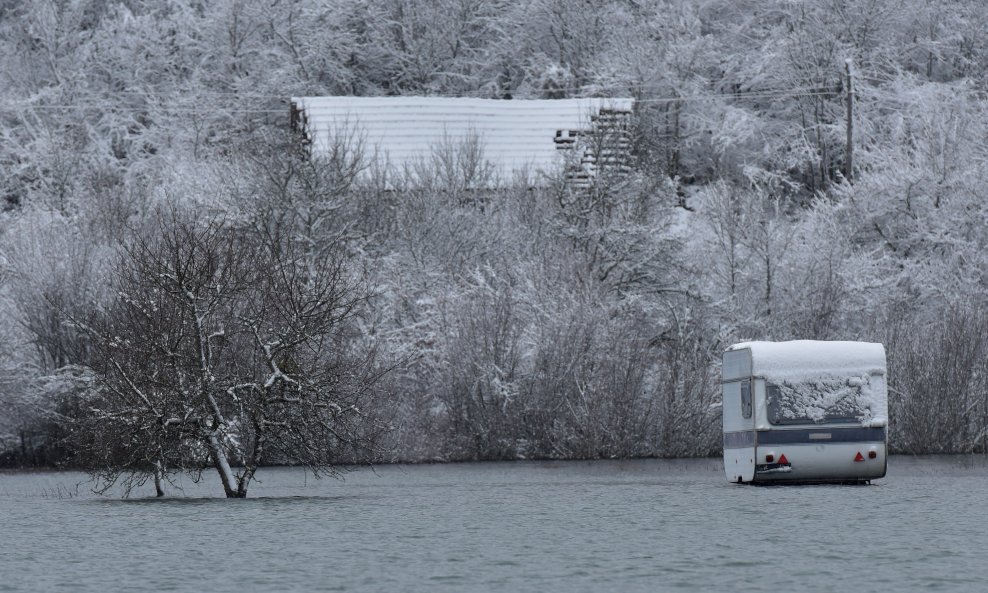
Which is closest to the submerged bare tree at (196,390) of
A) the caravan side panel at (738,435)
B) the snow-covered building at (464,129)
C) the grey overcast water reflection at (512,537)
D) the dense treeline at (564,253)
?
the dense treeline at (564,253)

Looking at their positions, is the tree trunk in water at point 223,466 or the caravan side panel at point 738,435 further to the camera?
the caravan side panel at point 738,435

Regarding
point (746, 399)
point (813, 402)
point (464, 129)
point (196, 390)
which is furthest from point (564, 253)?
point (196, 390)

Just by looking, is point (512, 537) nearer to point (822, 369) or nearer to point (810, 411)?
point (810, 411)

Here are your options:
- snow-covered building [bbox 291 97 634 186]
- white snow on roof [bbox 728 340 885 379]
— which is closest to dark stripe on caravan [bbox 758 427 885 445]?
white snow on roof [bbox 728 340 885 379]

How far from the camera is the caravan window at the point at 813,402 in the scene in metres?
34.0

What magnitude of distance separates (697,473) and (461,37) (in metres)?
46.1

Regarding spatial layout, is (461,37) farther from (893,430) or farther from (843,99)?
(893,430)

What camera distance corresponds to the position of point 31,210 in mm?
67062

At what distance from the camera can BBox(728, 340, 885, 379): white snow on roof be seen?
3425 cm

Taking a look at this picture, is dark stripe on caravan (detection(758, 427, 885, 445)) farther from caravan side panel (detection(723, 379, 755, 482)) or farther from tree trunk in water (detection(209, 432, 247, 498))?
tree trunk in water (detection(209, 432, 247, 498))

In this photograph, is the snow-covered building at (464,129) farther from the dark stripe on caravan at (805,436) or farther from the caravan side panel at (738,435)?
the dark stripe on caravan at (805,436)

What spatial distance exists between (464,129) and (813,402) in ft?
128

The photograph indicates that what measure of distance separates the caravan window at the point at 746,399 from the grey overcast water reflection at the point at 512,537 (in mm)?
1617

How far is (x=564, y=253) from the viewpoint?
56688 millimetres
